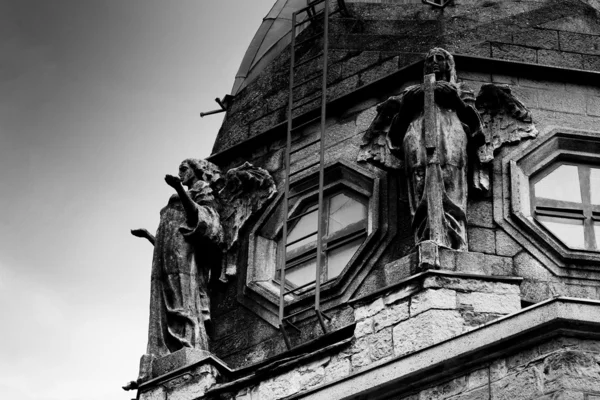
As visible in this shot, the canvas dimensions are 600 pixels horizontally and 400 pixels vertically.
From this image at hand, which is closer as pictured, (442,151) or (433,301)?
(433,301)

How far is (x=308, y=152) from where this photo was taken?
893 inches

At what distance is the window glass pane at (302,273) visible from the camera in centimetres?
2195

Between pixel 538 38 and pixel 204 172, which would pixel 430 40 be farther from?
pixel 204 172

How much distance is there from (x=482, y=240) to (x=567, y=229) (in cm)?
104

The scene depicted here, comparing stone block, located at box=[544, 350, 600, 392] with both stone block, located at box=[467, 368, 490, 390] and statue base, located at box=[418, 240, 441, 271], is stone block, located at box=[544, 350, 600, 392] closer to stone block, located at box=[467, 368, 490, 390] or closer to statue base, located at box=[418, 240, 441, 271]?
stone block, located at box=[467, 368, 490, 390]

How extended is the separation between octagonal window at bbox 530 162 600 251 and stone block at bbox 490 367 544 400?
11.5 ft

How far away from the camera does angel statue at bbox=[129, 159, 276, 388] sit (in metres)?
21.5

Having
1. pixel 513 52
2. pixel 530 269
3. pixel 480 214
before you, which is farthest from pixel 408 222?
pixel 513 52

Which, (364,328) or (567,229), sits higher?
(567,229)

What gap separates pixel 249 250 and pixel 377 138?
1.78 meters

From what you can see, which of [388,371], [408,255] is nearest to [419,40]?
[408,255]

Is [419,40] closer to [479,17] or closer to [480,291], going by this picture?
[479,17]

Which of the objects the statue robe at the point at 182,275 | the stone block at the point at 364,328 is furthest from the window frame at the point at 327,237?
the stone block at the point at 364,328

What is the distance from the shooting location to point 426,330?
18812mm
